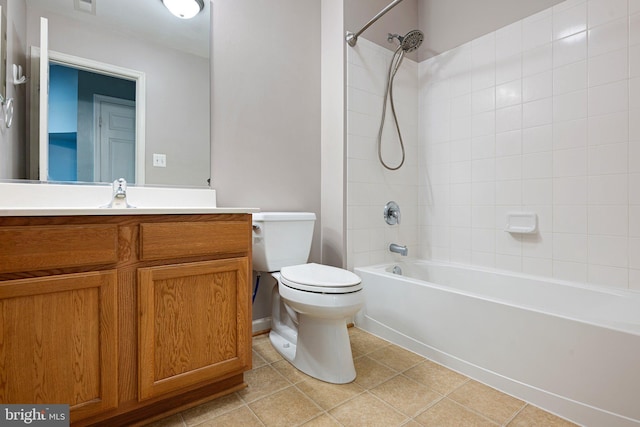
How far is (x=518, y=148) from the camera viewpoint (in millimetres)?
1931

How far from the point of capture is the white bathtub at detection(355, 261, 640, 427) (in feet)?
3.67

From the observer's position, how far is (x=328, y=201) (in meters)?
2.20

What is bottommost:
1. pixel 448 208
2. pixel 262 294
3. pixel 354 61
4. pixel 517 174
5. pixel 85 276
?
pixel 262 294

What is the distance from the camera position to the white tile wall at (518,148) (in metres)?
1.58

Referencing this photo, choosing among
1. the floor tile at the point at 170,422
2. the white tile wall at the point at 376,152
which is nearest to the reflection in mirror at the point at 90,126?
the floor tile at the point at 170,422

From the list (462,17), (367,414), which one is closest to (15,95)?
(367,414)

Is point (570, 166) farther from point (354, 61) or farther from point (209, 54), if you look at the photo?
point (209, 54)

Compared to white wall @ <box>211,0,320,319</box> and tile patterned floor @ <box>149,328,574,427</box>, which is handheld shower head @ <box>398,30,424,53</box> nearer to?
white wall @ <box>211,0,320,319</box>

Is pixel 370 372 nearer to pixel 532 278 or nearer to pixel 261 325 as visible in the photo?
pixel 261 325

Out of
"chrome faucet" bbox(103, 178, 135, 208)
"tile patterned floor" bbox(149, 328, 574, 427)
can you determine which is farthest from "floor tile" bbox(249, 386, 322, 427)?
"chrome faucet" bbox(103, 178, 135, 208)

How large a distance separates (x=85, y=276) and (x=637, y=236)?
2344 millimetres

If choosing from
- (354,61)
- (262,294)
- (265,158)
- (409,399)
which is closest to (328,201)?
(265,158)

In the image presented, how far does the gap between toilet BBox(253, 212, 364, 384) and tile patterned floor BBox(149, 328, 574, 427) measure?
8 centimetres

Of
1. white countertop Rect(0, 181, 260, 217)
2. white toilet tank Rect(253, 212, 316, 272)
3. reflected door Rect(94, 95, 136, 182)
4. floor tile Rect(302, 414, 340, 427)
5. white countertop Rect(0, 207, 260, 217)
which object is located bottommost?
floor tile Rect(302, 414, 340, 427)
